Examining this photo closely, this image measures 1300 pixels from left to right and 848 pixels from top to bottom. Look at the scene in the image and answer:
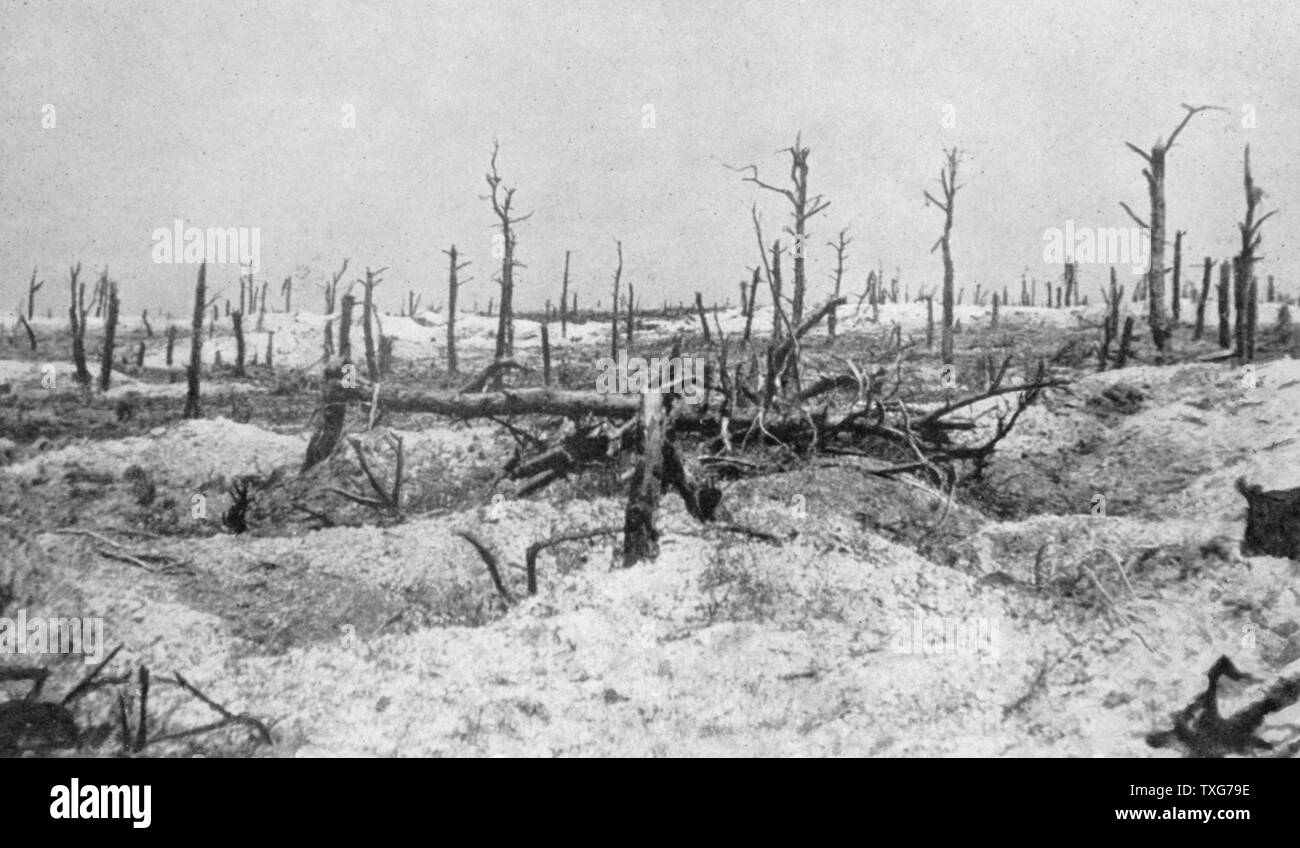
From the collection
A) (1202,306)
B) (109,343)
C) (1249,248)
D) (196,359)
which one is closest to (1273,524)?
(1249,248)

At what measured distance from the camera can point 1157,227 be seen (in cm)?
1730

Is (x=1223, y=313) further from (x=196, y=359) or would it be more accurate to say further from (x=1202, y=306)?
(x=196, y=359)

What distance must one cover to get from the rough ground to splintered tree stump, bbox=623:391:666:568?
22 centimetres

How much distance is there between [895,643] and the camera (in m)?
5.80

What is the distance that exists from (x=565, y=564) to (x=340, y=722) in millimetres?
2457

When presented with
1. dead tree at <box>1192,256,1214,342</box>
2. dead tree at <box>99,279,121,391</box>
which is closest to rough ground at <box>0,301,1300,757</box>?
dead tree at <box>99,279,121,391</box>

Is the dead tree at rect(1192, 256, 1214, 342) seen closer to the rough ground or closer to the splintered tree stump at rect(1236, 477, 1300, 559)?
the rough ground

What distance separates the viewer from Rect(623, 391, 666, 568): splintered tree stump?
23.0 feet

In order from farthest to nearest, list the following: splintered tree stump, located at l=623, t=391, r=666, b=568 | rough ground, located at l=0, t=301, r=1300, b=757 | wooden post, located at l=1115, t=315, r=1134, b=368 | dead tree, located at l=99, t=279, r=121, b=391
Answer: dead tree, located at l=99, t=279, r=121, b=391
wooden post, located at l=1115, t=315, r=1134, b=368
splintered tree stump, located at l=623, t=391, r=666, b=568
rough ground, located at l=0, t=301, r=1300, b=757

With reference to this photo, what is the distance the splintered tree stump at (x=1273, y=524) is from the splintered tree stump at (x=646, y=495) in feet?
16.7

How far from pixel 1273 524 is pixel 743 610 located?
15.1 feet

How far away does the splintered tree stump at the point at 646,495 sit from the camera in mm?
7023
